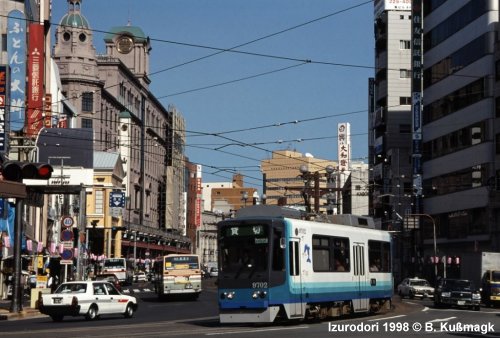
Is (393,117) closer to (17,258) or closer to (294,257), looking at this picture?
(17,258)

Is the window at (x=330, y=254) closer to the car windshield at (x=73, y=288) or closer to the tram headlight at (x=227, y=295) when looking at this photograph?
the tram headlight at (x=227, y=295)

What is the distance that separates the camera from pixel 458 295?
5069 centimetres

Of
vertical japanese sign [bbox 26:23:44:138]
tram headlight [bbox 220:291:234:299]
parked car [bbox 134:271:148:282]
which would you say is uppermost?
vertical japanese sign [bbox 26:23:44:138]

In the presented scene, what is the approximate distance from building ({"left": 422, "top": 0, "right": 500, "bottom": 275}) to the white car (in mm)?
46004

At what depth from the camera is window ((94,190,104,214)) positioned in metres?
123

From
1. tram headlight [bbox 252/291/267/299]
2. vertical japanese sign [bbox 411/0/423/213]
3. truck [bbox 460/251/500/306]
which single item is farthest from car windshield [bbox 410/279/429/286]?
tram headlight [bbox 252/291/267/299]

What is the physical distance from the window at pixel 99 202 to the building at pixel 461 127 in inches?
1602

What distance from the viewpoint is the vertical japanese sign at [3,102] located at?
57.5 metres

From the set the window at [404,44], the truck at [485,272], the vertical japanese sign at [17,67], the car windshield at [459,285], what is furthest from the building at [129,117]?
the car windshield at [459,285]

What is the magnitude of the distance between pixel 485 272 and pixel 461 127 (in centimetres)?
3049

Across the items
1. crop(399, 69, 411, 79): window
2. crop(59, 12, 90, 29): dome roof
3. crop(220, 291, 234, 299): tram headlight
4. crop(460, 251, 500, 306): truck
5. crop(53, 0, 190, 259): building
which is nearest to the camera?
crop(220, 291, 234, 299): tram headlight

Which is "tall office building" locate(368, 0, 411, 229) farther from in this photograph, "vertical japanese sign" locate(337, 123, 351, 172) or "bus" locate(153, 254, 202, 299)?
"bus" locate(153, 254, 202, 299)

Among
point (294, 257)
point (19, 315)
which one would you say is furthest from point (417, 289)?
point (294, 257)

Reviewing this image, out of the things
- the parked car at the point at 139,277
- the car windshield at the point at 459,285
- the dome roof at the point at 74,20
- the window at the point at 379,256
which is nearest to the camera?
the window at the point at 379,256
